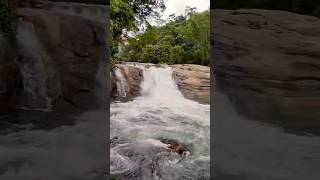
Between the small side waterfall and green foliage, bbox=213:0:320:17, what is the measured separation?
4.00 metres

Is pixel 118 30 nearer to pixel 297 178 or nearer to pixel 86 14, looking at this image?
pixel 86 14

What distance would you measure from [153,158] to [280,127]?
273cm

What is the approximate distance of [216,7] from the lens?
4109 mm

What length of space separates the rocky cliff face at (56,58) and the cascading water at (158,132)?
2.19 metres

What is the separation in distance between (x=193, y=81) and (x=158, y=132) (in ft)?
5.21

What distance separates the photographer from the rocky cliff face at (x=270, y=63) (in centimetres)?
386

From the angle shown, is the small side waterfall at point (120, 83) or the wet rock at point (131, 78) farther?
the wet rock at point (131, 78)

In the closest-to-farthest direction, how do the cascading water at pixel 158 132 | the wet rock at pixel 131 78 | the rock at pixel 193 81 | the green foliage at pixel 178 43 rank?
1. the cascading water at pixel 158 132
2. the rock at pixel 193 81
3. the wet rock at pixel 131 78
4. the green foliage at pixel 178 43

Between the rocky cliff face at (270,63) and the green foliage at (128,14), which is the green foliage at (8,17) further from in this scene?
the green foliage at (128,14)

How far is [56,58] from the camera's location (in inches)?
157

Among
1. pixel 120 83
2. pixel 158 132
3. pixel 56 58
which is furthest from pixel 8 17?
pixel 120 83

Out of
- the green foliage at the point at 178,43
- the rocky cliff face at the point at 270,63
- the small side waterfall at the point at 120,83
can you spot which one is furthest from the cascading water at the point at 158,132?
the rocky cliff face at the point at 270,63

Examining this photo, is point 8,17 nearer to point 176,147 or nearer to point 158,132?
point 176,147

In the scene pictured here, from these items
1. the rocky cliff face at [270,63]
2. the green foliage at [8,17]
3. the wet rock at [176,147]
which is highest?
the green foliage at [8,17]
